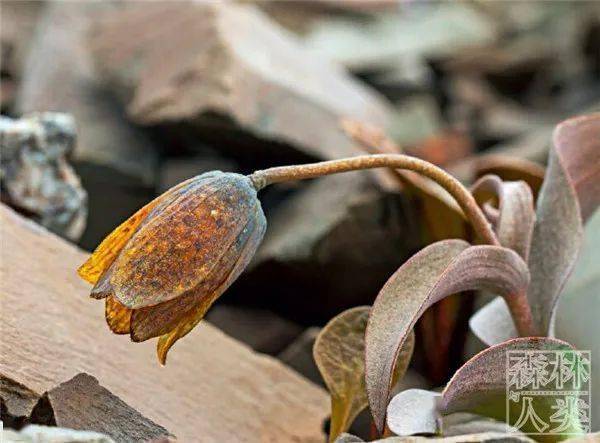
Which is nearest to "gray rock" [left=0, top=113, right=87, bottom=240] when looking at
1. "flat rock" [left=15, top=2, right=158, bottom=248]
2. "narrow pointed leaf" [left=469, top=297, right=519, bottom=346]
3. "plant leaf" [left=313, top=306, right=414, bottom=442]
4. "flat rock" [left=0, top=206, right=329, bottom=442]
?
"flat rock" [left=0, top=206, right=329, bottom=442]

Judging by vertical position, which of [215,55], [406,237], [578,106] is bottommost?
[578,106]

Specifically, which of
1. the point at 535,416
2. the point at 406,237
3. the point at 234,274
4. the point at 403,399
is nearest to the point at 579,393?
the point at 535,416

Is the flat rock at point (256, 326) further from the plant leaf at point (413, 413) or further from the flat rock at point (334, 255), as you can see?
the plant leaf at point (413, 413)

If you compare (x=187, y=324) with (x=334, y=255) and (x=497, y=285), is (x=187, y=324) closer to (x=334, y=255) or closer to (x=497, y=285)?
(x=497, y=285)

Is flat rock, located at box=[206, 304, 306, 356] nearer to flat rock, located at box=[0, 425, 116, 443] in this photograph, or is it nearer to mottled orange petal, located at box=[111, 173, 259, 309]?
mottled orange petal, located at box=[111, 173, 259, 309]

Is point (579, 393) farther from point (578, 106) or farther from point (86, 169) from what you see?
point (578, 106)

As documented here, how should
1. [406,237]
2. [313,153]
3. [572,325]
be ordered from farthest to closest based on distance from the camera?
[313,153] → [406,237] → [572,325]
